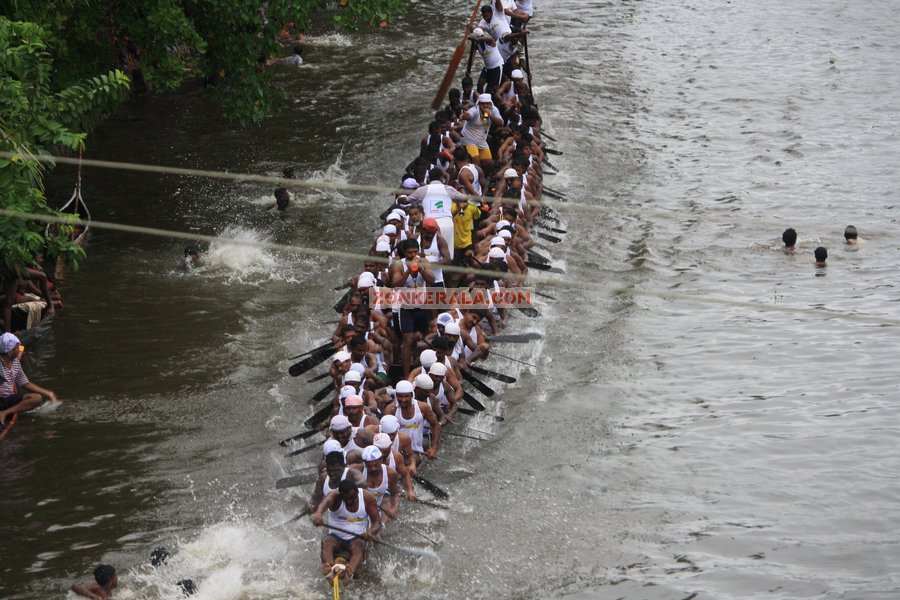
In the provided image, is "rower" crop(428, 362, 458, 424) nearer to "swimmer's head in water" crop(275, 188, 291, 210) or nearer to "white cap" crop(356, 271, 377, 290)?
"white cap" crop(356, 271, 377, 290)

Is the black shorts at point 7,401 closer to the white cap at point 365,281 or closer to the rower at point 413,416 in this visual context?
the white cap at point 365,281

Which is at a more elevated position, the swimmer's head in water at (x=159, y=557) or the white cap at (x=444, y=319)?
the white cap at (x=444, y=319)

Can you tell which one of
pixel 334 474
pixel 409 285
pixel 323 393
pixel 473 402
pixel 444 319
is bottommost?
pixel 473 402

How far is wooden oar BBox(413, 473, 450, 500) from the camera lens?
11.6 metres

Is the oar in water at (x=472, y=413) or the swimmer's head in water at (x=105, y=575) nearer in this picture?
the swimmer's head in water at (x=105, y=575)

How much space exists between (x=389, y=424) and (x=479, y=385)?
2.29m

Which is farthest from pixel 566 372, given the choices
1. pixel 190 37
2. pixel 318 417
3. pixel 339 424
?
pixel 190 37

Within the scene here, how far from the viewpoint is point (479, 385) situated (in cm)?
1341

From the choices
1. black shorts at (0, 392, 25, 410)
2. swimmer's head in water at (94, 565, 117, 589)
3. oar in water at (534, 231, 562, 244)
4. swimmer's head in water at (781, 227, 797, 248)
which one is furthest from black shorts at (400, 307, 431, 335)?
swimmer's head in water at (781, 227, 797, 248)

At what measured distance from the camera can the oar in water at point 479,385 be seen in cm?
1339

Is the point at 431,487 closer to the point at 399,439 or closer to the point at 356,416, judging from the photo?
the point at 399,439

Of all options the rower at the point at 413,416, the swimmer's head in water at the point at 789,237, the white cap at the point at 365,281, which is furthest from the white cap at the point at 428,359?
the swimmer's head in water at the point at 789,237

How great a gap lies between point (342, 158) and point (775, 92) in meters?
10.7

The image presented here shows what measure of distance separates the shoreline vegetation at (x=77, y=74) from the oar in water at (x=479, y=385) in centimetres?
479
